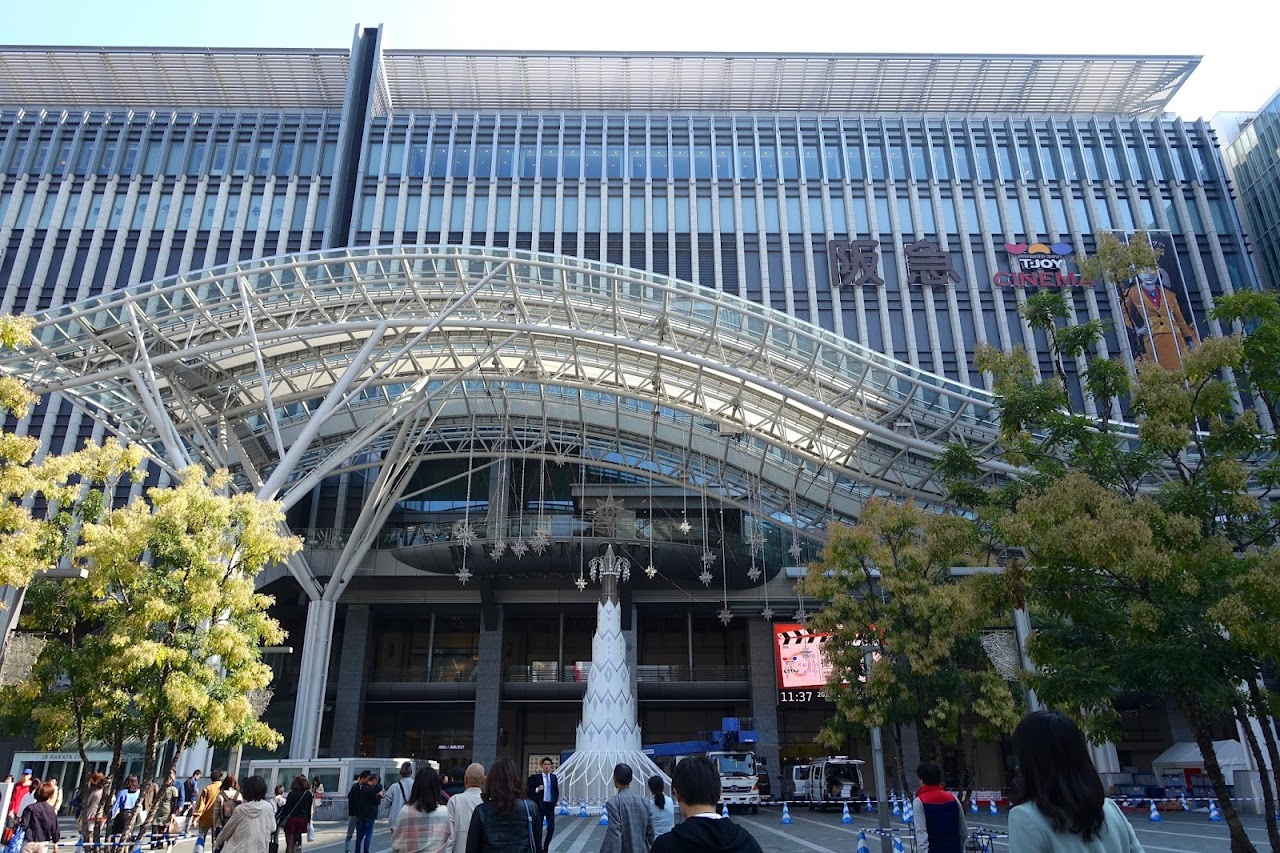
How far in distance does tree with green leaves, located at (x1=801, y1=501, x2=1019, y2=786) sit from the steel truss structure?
4.55m

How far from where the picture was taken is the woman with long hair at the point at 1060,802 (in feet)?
9.50

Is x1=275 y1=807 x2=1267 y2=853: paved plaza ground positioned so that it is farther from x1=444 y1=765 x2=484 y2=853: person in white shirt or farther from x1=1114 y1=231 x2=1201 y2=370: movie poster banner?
x1=1114 y1=231 x2=1201 y2=370: movie poster banner

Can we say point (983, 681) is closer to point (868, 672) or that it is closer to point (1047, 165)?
point (868, 672)

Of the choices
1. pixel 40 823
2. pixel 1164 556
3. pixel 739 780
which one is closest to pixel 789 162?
pixel 739 780

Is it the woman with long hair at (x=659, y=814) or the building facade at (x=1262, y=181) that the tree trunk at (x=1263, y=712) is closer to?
the woman with long hair at (x=659, y=814)

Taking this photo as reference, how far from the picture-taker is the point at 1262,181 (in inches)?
1838

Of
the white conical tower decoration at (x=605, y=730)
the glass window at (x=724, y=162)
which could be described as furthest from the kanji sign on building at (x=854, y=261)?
the white conical tower decoration at (x=605, y=730)

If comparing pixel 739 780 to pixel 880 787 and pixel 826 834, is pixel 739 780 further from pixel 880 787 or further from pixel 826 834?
pixel 880 787

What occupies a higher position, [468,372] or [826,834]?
[468,372]

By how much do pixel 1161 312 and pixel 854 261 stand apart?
48.0 feet

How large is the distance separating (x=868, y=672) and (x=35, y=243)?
4615cm

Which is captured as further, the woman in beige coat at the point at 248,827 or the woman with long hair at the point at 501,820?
the woman in beige coat at the point at 248,827

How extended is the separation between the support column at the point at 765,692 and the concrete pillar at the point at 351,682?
18.6m

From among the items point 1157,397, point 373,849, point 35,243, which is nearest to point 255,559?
point 373,849
